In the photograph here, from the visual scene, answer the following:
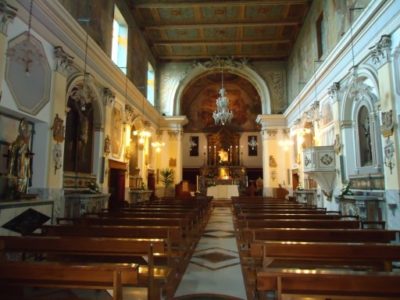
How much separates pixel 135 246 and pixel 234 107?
859 inches

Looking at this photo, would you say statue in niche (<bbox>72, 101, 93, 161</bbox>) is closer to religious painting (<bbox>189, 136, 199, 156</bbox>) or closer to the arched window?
the arched window

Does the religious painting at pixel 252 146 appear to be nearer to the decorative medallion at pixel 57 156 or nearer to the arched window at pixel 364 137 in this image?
the arched window at pixel 364 137

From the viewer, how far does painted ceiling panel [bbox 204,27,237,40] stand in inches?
573

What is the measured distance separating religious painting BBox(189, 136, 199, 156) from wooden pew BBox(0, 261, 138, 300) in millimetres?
22021

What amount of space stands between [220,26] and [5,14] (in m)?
10.3

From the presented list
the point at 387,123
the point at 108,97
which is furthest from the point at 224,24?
the point at 387,123

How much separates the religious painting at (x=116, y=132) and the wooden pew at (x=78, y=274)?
314 inches

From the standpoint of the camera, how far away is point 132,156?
12.4 meters

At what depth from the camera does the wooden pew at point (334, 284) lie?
1.74 metres

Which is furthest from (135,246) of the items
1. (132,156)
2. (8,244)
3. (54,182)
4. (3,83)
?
(132,156)

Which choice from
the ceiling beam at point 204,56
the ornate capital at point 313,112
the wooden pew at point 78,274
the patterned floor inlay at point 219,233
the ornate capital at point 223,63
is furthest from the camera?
the ornate capital at point 223,63

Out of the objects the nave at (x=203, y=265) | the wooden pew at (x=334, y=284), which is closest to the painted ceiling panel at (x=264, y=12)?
the nave at (x=203, y=265)

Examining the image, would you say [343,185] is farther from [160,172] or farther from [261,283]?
[160,172]

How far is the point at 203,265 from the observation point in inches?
184
